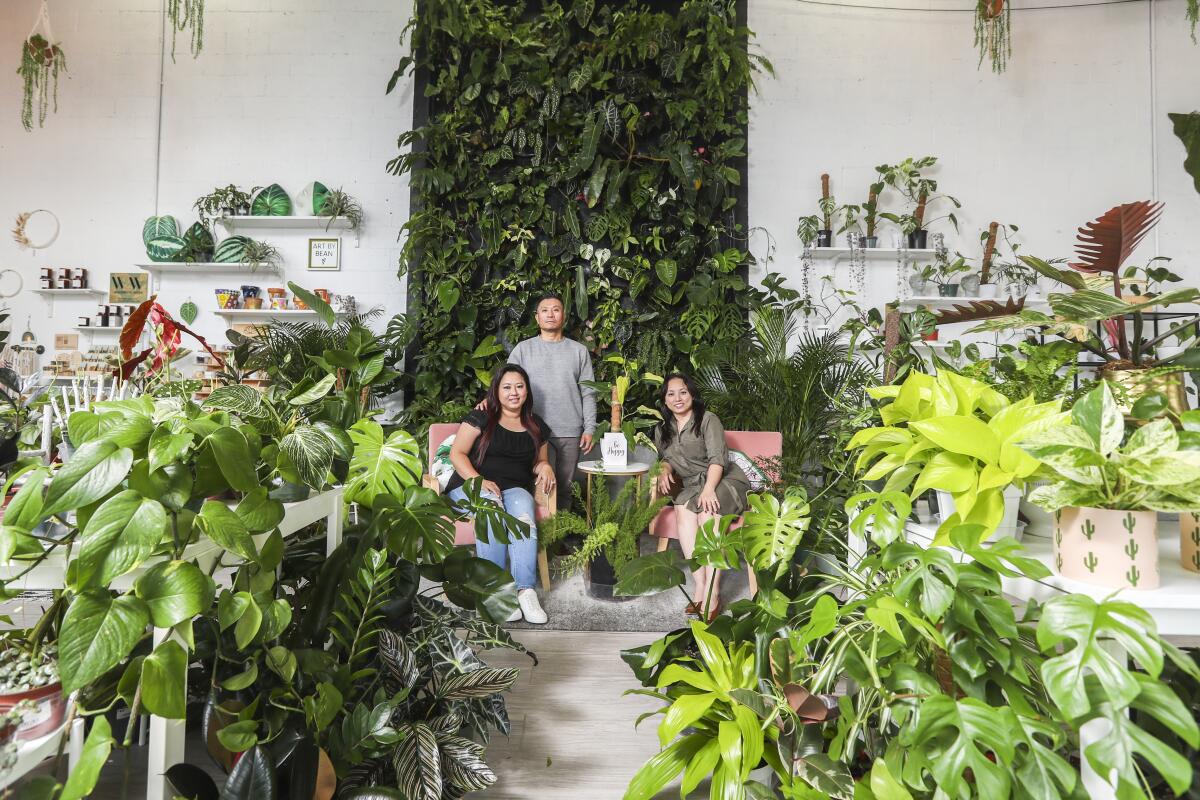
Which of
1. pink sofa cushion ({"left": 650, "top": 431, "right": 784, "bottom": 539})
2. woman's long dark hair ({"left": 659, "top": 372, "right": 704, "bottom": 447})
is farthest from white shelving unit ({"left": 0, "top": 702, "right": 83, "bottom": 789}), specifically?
pink sofa cushion ({"left": 650, "top": 431, "right": 784, "bottom": 539})

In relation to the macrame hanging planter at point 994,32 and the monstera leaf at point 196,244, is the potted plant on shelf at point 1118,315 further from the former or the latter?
the monstera leaf at point 196,244

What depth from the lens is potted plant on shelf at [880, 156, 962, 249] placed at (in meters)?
4.58

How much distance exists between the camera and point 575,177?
4453 mm

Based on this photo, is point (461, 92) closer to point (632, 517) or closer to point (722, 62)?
point (722, 62)

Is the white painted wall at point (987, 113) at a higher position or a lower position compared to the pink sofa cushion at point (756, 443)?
higher

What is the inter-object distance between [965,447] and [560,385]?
3.15m

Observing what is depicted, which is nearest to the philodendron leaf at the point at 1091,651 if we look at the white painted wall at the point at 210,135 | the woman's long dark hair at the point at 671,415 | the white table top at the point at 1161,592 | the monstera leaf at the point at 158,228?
the white table top at the point at 1161,592

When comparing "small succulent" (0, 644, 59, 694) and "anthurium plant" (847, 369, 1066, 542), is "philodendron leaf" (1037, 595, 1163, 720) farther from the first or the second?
"small succulent" (0, 644, 59, 694)

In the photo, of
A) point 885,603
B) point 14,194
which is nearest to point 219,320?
point 14,194

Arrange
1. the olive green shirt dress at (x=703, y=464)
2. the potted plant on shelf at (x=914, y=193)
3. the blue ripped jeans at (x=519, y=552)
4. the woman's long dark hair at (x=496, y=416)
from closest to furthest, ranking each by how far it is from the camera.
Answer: the blue ripped jeans at (x=519, y=552) < the olive green shirt dress at (x=703, y=464) < the woman's long dark hair at (x=496, y=416) < the potted plant on shelf at (x=914, y=193)

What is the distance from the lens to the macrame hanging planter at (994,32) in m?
4.38

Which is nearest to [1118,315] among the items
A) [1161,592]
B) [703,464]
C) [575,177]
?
[1161,592]

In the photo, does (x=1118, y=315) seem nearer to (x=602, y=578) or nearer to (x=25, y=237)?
(x=602, y=578)

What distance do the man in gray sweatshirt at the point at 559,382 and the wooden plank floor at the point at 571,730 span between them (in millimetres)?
1489
